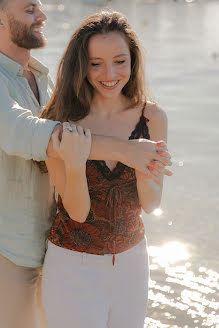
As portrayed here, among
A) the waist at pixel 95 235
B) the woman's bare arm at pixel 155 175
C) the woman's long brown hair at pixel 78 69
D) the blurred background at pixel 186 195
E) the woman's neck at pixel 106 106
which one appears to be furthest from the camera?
the blurred background at pixel 186 195

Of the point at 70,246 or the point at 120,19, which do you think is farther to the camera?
the point at 120,19

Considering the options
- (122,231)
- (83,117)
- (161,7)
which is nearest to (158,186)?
(122,231)

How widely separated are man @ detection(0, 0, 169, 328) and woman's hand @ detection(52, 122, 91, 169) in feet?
0.15

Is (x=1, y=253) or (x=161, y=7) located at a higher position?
(x=161, y=7)

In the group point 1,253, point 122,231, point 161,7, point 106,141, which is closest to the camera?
point 106,141

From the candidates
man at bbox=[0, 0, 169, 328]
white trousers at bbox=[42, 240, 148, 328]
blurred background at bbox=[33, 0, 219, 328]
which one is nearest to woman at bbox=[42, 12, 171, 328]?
white trousers at bbox=[42, 240, 148, 328]

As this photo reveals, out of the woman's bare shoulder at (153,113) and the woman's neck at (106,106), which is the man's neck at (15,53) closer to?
the woman's neck at (106,106)

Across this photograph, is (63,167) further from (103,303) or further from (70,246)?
(103,303)

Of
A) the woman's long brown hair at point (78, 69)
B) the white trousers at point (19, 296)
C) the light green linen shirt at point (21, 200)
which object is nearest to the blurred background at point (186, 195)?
the woman's long brown hair at point (78, 69)

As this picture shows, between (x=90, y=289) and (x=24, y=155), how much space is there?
65cm

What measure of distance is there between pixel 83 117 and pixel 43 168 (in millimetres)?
303

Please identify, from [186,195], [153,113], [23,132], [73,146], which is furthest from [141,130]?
[186,195]

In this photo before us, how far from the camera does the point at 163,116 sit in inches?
127

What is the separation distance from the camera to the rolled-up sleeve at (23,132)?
2822 mm
